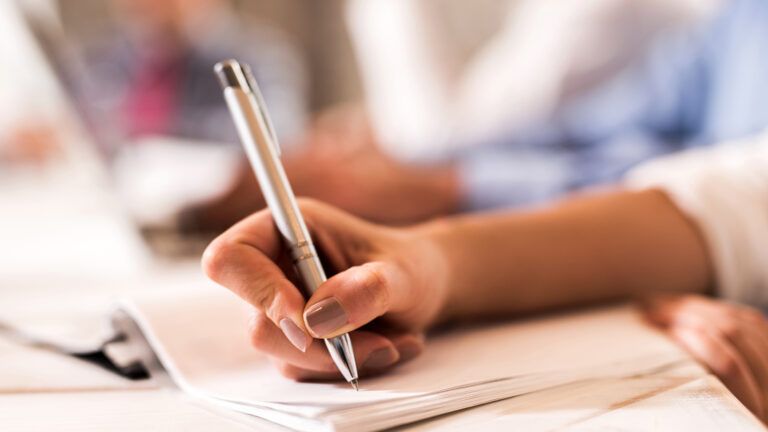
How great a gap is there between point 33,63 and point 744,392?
2.19 feet

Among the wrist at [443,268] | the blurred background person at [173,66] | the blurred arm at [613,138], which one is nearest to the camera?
the wrist at [443,268]

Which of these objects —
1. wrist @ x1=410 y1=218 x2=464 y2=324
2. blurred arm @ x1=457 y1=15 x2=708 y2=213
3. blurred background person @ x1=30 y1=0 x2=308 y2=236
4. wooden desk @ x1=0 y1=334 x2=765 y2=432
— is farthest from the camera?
blurred background person @ x1=30 y1=0 x2=308 y2=236

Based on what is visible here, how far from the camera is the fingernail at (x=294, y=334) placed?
0.83ft

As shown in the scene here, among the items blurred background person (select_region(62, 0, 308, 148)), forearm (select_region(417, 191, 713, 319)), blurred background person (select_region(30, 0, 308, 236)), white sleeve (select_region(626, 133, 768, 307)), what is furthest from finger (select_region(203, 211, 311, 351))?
blurred background person (select_region(62, 0, 308, 148))

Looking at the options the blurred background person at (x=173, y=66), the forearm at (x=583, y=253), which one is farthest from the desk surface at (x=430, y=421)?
the blurred background person at (x=173, y=66)

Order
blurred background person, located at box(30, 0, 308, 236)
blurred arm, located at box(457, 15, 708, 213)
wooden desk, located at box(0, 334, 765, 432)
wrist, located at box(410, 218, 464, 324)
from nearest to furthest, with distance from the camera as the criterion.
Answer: wooden desk, located at box(0, 334, 765, 432) < wrist, located at box(410, 218, 464, 324) < blurred arm, located at box(457, 15, 708, 213) < blurred background person, located at box(30, 0, 308, 236)

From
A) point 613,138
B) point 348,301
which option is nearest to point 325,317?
point 348,301

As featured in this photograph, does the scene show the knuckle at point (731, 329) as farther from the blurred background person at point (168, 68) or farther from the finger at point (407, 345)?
the blurred background person at point (168, 68)

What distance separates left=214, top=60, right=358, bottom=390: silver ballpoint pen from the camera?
0.87ft

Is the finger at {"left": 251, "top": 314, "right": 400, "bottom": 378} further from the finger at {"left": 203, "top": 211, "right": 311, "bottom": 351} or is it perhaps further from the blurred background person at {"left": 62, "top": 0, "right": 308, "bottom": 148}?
the blurred background person at {"left": 62, "top": 0, "right": 308, "bottom": 148}

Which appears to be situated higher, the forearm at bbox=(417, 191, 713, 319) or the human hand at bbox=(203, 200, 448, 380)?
the human hand at bbox=(203, 200, 448, 380)

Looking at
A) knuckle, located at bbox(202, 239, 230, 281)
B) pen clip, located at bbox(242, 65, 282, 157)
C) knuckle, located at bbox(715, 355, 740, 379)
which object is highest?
pen clip, located at bbox(242, 65, 282, 157)

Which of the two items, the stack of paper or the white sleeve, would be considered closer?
the stack of paper

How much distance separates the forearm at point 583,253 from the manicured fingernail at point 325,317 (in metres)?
0.14
